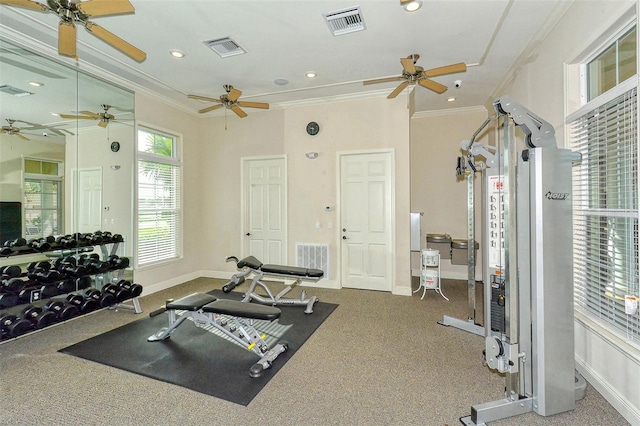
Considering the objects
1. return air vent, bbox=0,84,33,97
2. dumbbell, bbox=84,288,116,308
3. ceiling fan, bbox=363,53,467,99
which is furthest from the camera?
dumbbell, bbox=84,288,116,308

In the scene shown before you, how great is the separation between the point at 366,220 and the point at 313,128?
6.13ft

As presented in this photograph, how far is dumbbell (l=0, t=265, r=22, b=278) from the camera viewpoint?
9.78ft

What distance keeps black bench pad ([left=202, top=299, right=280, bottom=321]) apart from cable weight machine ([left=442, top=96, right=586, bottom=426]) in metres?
1.61

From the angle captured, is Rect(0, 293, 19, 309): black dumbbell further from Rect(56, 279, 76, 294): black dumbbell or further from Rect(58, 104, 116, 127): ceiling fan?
Rect(58, 104, 116, 127): ceiling fan

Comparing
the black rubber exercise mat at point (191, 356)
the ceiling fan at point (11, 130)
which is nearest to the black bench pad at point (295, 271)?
the black rubber exercise mat at point (191, 356)

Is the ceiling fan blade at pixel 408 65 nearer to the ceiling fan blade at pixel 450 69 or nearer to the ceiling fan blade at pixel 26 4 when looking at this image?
the ceiling fan blade at pixel 450 69

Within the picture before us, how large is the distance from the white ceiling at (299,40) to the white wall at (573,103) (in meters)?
0.23

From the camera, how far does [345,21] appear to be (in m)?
3.03

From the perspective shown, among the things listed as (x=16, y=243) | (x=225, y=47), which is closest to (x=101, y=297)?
(x=16, y=243)

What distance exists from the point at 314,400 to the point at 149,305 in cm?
320

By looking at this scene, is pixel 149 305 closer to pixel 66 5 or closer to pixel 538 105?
pixel 66 5

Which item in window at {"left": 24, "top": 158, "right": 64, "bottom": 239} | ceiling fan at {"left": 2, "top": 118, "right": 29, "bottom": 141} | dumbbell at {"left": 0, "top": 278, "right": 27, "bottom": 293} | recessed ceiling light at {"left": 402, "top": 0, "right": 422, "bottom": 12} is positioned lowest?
dumbbell at {"left": 0, "top": 278, "right": 27, "bottom": 293}

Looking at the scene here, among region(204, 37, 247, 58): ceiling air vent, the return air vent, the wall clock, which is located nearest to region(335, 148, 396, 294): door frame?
the wall clock

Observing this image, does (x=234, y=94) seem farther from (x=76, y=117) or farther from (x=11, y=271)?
(x=11, y=271)
